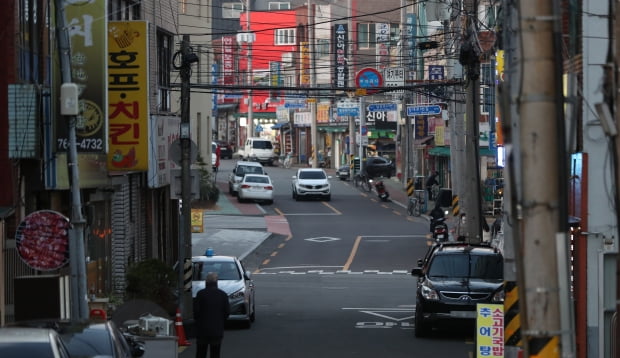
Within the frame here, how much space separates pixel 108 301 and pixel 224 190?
4784cm

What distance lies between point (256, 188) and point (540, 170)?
181ft

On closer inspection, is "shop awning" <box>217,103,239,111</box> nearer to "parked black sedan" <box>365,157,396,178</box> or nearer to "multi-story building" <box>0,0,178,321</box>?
"parked black sedan" <box>365,157,396,178</box>

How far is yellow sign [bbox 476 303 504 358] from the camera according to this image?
1519 centimetres

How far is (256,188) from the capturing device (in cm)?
6197

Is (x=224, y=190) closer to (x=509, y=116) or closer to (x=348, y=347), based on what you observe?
(x=348, y=347)

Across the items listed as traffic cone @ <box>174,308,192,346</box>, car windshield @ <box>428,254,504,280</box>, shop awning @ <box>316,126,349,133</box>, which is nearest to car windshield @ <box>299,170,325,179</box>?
shop awning @ <box>316,126,349,133</box>

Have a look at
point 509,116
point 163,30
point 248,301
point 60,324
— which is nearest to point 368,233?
point 163,30

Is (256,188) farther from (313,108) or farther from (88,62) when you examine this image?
(88,62)

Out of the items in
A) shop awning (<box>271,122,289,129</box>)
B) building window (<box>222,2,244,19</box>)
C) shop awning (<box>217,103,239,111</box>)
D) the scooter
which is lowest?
the scooter

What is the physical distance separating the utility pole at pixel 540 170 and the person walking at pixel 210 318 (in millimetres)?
10727

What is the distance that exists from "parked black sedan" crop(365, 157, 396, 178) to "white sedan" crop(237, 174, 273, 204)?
15.8m

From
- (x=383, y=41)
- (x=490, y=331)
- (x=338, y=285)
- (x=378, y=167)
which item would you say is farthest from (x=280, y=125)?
(x=490, y=331)

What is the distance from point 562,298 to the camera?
6969 mm

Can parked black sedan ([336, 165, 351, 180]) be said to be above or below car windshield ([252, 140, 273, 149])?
below
